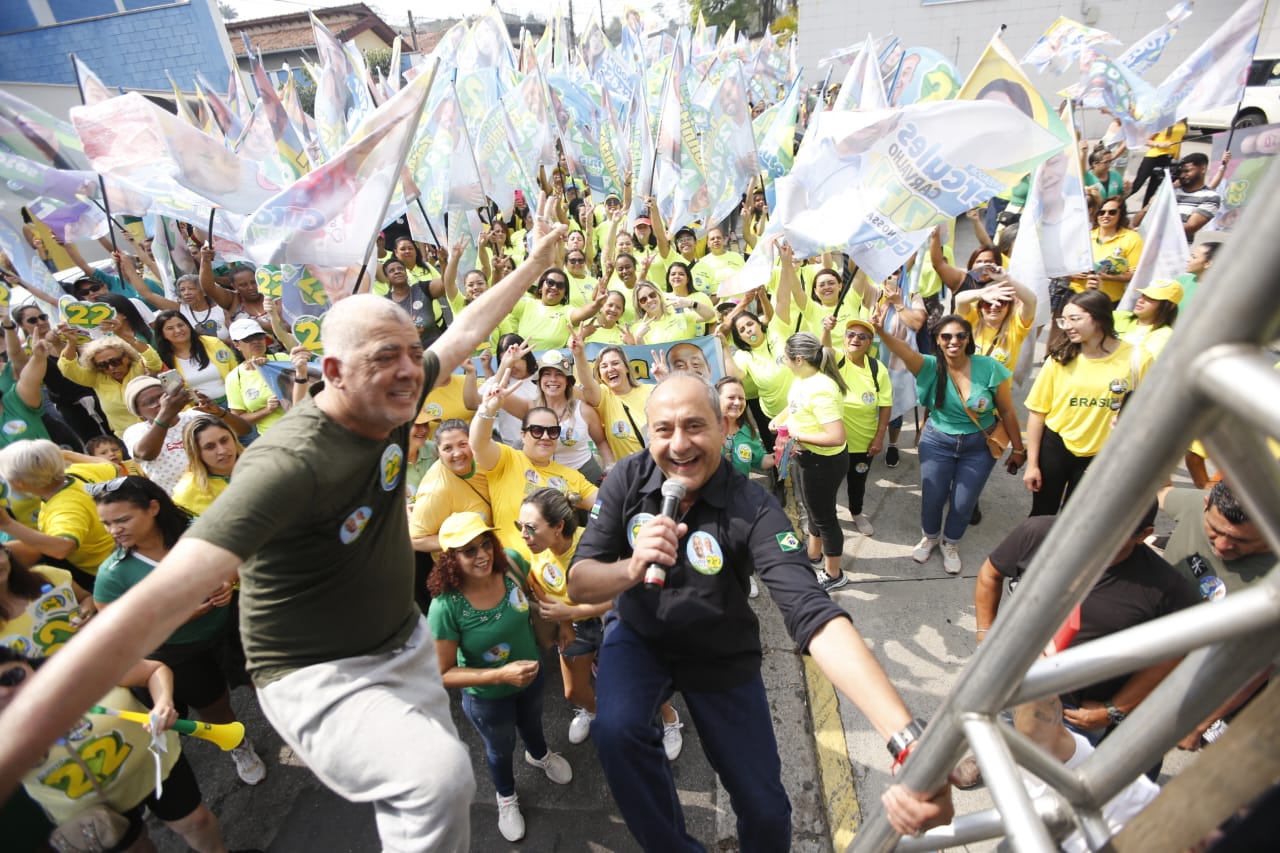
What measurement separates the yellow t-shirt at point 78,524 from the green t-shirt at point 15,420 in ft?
5.78

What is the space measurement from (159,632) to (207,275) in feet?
23.8

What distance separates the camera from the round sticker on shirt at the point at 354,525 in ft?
6.04

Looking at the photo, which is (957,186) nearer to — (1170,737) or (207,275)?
(1170,737)

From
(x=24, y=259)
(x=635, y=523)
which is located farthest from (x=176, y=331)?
(x=635, y=523)

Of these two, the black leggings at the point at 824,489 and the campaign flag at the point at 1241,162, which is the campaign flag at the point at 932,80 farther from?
the black leggings at the point at 824,489

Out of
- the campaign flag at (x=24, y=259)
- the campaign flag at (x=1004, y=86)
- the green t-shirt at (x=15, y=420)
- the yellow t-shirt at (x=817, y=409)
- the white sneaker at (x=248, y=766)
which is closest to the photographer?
the white sneaker at (x=248, y=766)

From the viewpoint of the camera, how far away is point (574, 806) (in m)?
3.19

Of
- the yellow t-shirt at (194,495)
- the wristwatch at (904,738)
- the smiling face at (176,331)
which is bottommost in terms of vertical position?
the yellow t-shirt at (194,495)

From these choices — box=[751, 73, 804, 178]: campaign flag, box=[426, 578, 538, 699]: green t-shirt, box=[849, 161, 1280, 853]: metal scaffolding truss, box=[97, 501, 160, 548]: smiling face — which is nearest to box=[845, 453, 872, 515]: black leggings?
box=[426, 578, 538, 699]: green t-shirt

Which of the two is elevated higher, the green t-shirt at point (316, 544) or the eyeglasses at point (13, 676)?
the green t-shirt at point (316, 544)

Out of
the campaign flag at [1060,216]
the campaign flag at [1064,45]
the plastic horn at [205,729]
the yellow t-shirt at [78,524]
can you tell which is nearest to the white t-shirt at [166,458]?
the yellow t-shirt at [78,524]

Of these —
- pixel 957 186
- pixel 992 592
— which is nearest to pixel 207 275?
pixel 957 186

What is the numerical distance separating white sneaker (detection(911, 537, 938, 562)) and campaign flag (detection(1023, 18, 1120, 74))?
7.96 metres

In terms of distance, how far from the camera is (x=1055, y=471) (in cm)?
429
